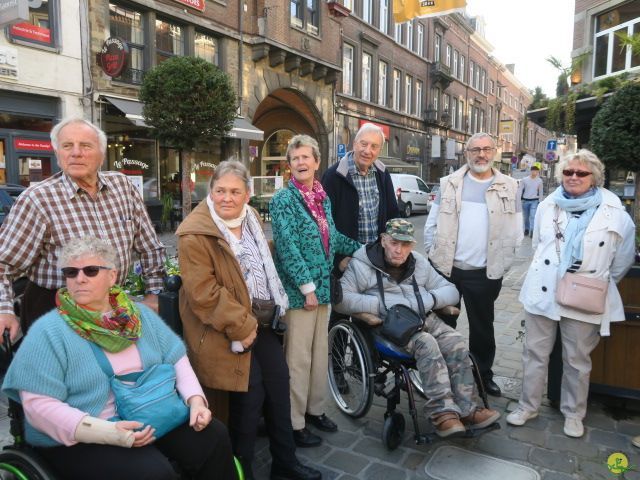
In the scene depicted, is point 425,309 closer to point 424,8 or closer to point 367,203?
point 367,203

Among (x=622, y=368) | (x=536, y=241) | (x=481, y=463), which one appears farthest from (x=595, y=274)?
(x=481, y=463)

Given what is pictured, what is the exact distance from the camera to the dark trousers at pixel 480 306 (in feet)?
12.6

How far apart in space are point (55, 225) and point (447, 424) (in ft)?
7.95

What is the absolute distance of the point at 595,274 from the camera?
322 centimetres

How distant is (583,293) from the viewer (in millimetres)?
3170

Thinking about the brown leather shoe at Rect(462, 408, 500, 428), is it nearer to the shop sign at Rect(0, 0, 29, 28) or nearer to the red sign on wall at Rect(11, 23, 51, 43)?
the shop sign at Rect(0, 0, 29, 28)

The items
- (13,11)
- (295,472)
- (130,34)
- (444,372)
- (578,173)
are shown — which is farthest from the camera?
(130,34)

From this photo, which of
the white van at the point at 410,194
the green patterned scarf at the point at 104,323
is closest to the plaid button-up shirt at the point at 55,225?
the green patterned scarf at the point at 104,323

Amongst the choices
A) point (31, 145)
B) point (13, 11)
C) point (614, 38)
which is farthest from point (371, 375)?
point (31, 145)

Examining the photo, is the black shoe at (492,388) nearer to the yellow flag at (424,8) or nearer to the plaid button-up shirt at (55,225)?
the plaid button-up shirt at (55,225)

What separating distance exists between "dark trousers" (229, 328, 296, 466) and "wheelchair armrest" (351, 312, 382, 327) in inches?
25.6

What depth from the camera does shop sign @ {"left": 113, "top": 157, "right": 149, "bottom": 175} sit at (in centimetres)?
1362

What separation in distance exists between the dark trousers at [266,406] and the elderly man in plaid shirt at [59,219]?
89cm

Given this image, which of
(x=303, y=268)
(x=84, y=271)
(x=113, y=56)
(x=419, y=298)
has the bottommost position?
(x=419, y=298)
